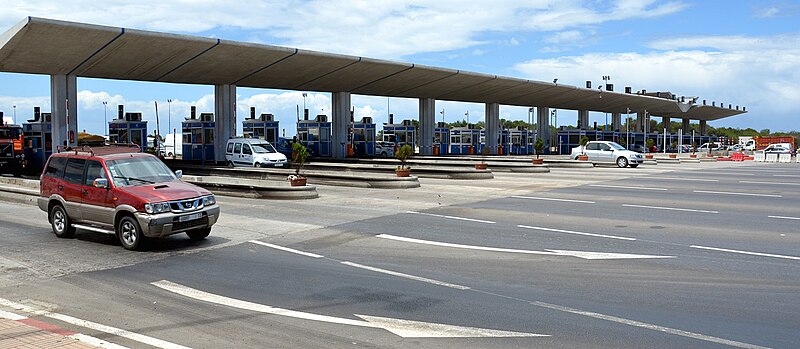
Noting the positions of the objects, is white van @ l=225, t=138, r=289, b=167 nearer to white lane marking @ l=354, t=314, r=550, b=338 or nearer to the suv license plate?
the suv license plate

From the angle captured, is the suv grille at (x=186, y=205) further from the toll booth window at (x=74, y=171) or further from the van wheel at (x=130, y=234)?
the toll booth window at (x=74, y=171)

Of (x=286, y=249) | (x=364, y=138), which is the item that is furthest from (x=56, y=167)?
(x=364, y=138)

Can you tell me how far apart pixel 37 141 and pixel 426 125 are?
28041 millimetres

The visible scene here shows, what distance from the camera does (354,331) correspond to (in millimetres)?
7027

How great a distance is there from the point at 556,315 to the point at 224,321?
12.0 feet

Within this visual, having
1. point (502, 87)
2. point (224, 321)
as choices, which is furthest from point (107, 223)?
point (502, 87)

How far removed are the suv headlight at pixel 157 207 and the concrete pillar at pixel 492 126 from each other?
163 ft

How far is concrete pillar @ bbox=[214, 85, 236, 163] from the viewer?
38062 mm

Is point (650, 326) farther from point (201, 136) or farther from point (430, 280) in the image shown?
point (201, 136)

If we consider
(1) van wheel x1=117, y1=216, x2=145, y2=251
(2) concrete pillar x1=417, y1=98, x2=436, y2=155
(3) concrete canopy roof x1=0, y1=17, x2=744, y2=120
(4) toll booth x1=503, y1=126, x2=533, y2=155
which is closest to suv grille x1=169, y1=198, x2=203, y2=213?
(1) van wheel x1=117, y1=216, x2=145, y2=251

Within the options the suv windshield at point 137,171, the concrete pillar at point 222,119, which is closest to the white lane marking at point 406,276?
the suv windshield at point 137,171

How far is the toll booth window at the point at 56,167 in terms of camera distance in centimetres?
1330

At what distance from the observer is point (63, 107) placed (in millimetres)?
29938

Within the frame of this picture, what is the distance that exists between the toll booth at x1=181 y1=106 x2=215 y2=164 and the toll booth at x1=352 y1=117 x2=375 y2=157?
11.7 m
